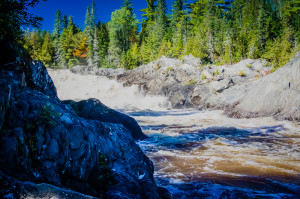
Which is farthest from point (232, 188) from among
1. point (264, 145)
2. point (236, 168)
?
point (264, 145)

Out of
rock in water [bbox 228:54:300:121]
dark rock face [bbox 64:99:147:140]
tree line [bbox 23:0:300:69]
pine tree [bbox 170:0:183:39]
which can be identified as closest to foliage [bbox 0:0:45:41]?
dark rock face [bbox 64:99:147:140]

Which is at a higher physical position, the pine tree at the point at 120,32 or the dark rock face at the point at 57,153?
the pine tree at the point at 120,32

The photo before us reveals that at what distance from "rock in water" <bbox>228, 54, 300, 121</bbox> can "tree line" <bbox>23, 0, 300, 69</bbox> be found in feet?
41.0

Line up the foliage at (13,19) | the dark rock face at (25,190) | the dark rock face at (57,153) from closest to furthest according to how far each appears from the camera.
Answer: the dark rock face at (25,190) → the dark rock face at (57,153) → the foliage at (13,19)

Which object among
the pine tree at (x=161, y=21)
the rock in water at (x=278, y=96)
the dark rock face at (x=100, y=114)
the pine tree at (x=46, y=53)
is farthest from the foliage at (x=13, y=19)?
the pine tree at (x=46, y=53)

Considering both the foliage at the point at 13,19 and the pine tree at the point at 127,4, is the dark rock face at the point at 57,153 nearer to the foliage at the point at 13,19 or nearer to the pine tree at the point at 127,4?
the foliage at the point at 13,19

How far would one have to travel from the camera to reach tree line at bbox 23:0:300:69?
3319cm

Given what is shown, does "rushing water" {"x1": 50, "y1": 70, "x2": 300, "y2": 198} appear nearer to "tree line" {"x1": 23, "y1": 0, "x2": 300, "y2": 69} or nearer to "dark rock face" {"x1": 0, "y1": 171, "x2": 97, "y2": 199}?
"dark rock face" {"x1": 0, "y1": 171, "x2": 97, "y2": 199}

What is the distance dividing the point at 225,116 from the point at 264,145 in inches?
350

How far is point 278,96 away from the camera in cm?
1412

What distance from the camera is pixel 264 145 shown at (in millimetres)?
8070

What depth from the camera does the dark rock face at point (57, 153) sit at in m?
2.32

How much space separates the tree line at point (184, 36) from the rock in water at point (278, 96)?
12.5 m

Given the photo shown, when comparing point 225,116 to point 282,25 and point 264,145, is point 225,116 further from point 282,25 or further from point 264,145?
point 282,25
